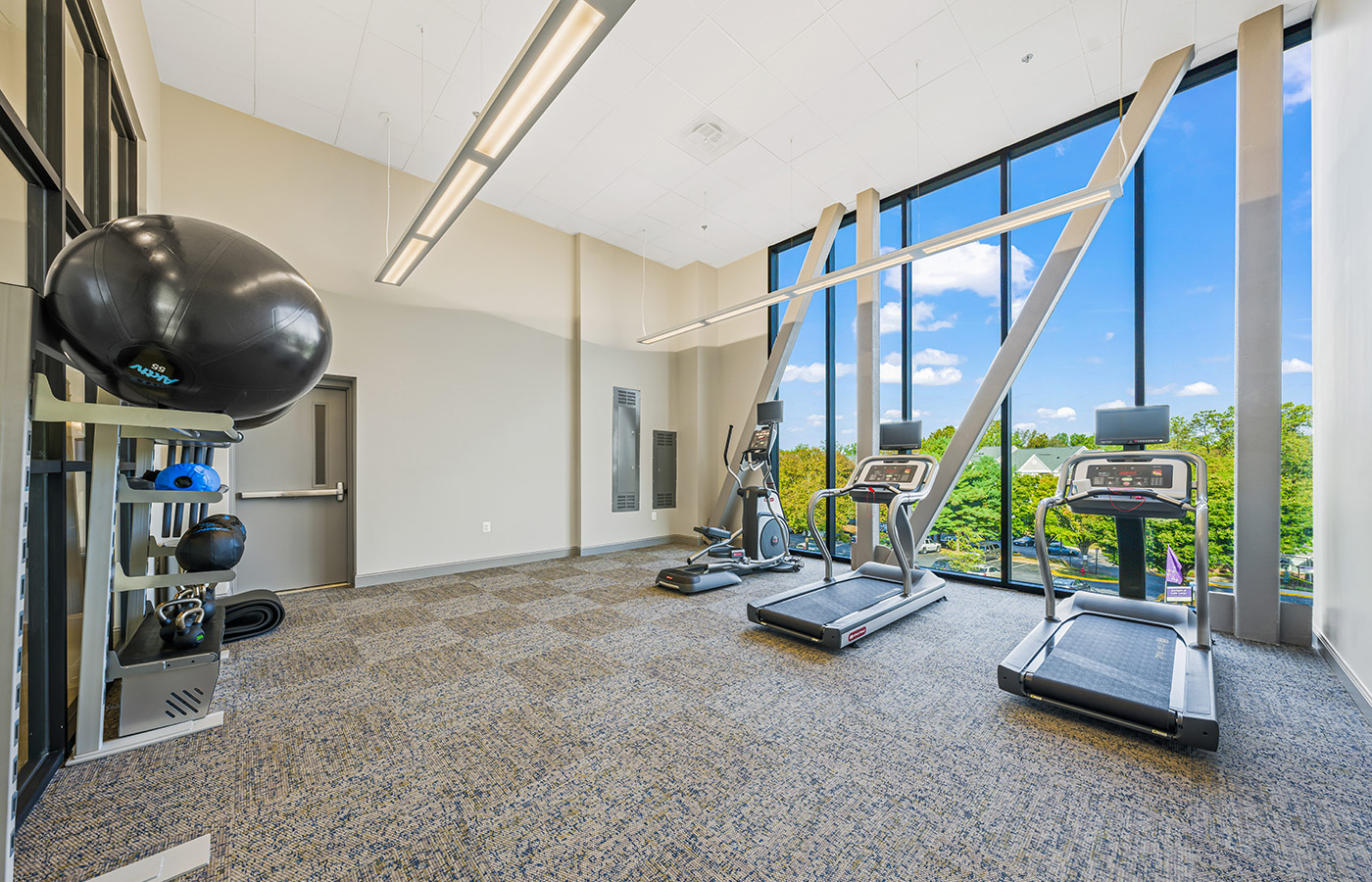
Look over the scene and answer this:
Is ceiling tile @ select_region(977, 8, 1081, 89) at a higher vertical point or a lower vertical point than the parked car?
higher

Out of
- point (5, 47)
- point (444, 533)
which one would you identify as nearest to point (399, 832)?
point (5, 47)

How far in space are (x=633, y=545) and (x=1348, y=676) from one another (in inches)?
239

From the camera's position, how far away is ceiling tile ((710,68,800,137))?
411 cm

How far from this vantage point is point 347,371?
16.5ft

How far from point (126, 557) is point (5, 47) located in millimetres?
2349

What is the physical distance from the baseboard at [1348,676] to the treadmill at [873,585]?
6.88 feet

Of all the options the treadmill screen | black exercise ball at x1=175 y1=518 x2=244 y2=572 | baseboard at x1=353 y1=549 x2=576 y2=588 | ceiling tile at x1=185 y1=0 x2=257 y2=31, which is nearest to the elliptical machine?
the treadmill screen

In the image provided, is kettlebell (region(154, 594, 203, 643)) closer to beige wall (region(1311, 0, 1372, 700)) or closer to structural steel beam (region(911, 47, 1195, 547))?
structural steel beam (region(911, 47, 1195, 547))

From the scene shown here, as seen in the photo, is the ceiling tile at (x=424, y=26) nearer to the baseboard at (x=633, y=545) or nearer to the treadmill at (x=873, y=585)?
the treadmill at (x=873, y=585)

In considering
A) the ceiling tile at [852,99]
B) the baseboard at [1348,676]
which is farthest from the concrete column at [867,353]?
the baseboard at [1348,676]

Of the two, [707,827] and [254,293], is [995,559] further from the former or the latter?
[254,293]

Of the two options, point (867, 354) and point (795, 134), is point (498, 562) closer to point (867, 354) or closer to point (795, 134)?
point (867, 354)

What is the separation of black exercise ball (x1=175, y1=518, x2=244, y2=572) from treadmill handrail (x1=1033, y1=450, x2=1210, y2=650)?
4386 mm

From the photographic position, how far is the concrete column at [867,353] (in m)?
5.67
